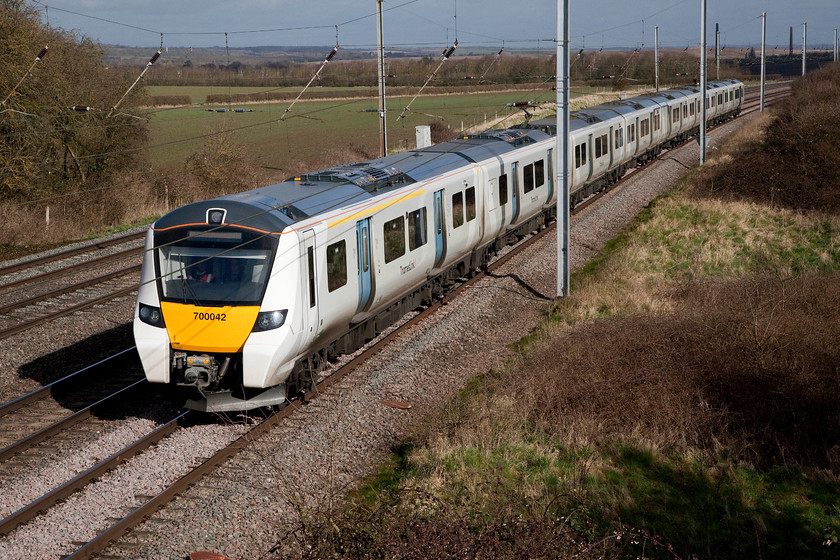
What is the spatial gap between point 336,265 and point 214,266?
1.85 meters

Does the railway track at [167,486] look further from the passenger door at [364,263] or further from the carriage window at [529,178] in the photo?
the carriage window at [529,178]

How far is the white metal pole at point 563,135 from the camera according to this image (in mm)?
15602

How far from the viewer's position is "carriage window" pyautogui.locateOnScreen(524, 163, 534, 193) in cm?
2036

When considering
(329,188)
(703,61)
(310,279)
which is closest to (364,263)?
(329,188)

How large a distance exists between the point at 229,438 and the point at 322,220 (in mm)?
3115

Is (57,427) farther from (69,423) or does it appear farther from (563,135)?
(563,135)

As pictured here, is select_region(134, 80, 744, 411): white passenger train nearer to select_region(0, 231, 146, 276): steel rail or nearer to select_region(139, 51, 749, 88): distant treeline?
select_region(0, 231, 146, 276): steel rail

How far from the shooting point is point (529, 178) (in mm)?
20578

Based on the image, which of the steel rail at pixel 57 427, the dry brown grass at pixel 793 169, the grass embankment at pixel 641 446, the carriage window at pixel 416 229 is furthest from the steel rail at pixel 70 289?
the dry brown grass at pixel 793 169

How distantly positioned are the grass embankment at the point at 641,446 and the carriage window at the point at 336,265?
237 cm

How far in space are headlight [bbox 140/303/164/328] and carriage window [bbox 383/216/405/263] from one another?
3.97 meters

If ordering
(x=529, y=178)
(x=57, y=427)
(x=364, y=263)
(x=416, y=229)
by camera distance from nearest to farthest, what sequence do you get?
1. (x=57, y=427)
2. (x=364, y=263)
3. (x=416, y=229)
4. (x=529, y=178)

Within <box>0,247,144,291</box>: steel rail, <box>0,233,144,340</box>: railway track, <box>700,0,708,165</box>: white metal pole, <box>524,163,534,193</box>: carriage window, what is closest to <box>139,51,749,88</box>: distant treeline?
<box>700,0,708,165</box>: white metal pole

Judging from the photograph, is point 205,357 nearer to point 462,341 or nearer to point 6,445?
point 6,445
